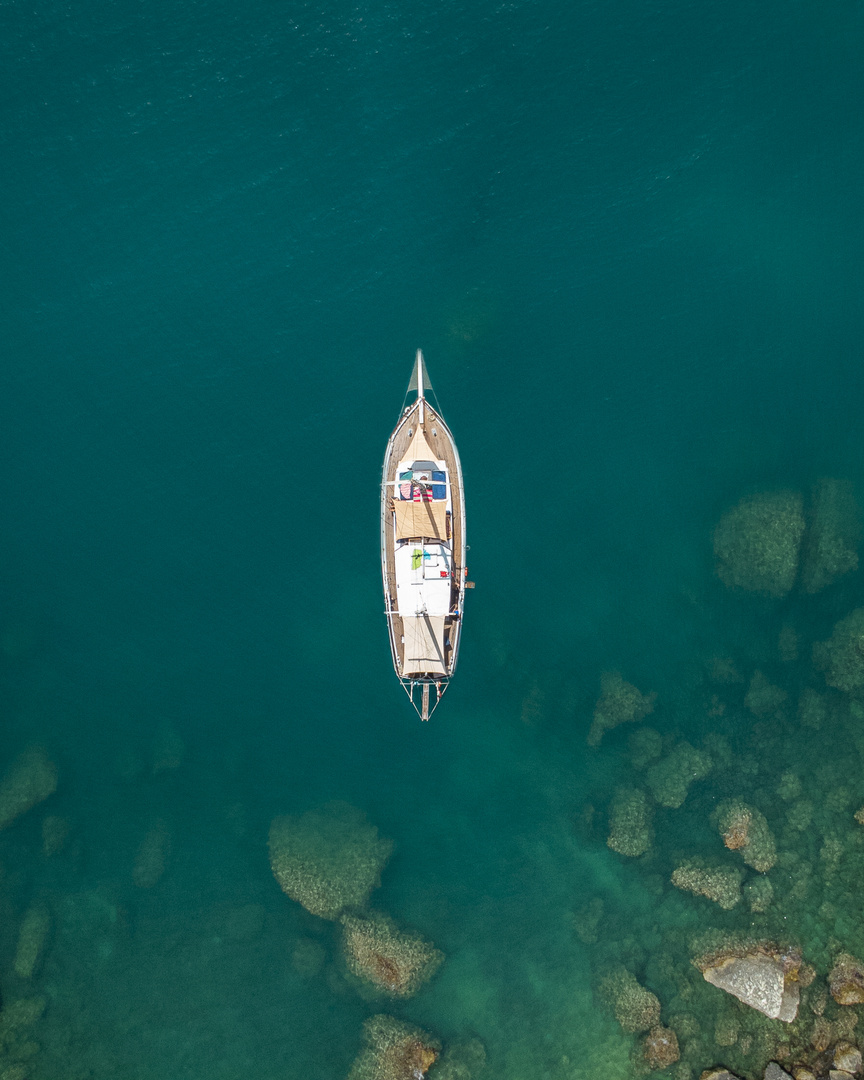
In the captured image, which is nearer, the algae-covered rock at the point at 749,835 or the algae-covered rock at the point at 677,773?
the algae-covered rock at the point at 749,835

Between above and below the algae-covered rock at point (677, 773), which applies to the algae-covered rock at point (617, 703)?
above

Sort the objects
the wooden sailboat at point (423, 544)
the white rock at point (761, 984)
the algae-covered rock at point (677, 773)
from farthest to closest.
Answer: the algae-covered rock at point (677, 773), the white rock at point (761, 984), the wooden sailboat at point (423, 544)

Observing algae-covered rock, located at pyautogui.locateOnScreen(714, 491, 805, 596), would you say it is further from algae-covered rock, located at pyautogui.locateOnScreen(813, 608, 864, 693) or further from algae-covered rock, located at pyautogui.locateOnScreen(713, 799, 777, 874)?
algae-covered rock, located at pyautogui.locateOnScreen(713, 799, 777, 874)

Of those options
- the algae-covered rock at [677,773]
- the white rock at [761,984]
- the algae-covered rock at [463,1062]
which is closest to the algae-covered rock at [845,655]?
the algae-covered rock at [677,773]

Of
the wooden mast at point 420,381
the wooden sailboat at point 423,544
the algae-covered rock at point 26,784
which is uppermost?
the wooden mast at point 420,381

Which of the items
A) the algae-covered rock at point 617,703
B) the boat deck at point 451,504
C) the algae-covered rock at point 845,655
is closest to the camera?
the boat deck at point 451,504

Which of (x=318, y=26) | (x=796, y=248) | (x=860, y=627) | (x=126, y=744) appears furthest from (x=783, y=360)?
(x=126, y=744)

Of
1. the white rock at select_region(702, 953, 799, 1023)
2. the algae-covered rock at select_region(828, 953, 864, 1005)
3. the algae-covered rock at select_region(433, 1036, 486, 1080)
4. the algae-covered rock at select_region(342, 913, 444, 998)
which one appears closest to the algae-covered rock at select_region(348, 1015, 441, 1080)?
the algae-covered rock at select_region(433, 1036, 486, 1080)

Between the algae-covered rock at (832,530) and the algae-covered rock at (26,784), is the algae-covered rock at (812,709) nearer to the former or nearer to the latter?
the algae-covered rock at (832,530)
